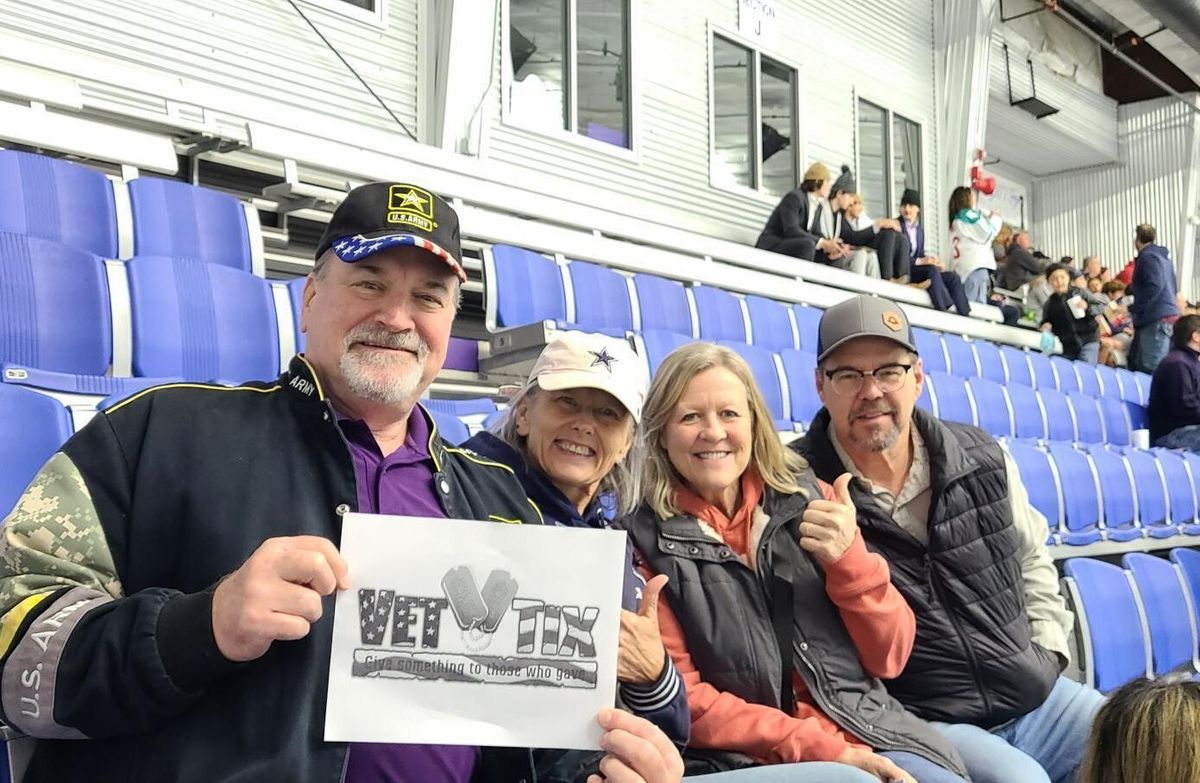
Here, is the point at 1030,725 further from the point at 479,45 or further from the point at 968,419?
the point at 479,45

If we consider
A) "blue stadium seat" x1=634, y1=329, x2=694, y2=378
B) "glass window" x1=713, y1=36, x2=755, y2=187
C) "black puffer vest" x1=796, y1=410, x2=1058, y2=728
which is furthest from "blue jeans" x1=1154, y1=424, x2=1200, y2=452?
"black puffer vest" x1=796, y1=410, x2=1058, y2=728

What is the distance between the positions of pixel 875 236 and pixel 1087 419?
2.20 metres

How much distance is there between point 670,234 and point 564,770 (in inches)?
213

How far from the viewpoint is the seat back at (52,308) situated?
250 centimetres

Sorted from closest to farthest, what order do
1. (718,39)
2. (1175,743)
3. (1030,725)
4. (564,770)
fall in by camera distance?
(1175,743) → (564,770) → (1030,725) → (718,39)

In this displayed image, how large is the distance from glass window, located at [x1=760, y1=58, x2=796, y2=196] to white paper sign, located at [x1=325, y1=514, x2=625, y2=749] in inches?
319

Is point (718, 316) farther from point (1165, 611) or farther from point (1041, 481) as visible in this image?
point (1165, 611)

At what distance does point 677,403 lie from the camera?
1.77 m

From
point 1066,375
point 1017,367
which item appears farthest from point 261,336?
point 1066,375

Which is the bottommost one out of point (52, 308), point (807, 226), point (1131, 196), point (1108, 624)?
point (1108, 624)

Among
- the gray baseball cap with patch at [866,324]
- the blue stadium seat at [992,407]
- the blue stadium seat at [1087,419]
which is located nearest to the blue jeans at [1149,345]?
the blue stadium seat at [1087,419]

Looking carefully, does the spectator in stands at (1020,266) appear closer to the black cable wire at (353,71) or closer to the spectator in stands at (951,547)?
the black cable wire at (353,71)

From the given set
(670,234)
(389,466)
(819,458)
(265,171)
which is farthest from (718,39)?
(389,466)

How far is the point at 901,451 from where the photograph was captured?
81.7 inches
